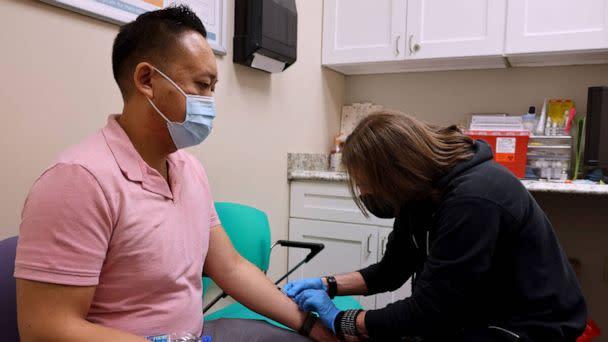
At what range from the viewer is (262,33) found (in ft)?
6.60

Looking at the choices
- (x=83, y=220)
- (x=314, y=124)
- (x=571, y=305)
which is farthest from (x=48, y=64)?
(x=314, y=124)

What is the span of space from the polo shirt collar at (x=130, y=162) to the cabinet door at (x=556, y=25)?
2027mm

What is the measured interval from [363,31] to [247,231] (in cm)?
150

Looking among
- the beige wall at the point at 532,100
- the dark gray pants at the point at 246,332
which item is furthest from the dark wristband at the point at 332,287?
the beige wall at the point at 532,100

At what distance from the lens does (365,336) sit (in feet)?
3.84

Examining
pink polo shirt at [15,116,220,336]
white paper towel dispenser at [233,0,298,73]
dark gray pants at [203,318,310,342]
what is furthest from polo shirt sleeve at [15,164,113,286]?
white paper towel dispenser at [233,0,298,73]

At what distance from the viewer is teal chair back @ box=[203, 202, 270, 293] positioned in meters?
1.73

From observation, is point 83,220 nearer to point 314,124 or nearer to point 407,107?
point 314,124

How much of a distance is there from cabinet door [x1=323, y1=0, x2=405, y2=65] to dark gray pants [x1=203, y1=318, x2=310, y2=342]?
1.85 metres

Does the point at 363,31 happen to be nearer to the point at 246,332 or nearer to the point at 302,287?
the point at 302,287

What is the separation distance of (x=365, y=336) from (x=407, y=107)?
80.6 inches

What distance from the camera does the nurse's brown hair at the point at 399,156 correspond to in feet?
3.60

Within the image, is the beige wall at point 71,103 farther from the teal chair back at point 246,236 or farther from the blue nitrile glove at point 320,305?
the blue nitrile glove at point 320,305

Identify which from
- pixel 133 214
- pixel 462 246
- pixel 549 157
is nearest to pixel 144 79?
pixel 133 214
